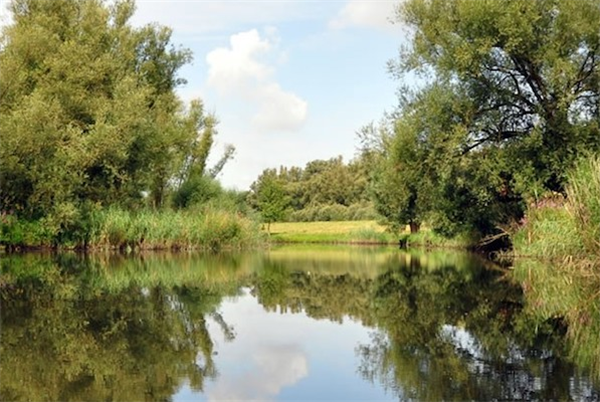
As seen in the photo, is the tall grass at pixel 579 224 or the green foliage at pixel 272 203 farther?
the green foliage at pixel 272 203

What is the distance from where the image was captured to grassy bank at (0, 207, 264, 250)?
2914cm

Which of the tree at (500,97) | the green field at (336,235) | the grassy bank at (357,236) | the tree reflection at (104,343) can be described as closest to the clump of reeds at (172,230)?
the tree at (500,97)

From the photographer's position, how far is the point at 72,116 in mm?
31781

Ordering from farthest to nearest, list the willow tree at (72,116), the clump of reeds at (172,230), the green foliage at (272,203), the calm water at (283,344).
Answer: the green foliage at (272,203), the clump of reeds at (172,230), the willow tree at (72,116), the calm water at (283,344)

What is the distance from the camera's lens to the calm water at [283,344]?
541cm

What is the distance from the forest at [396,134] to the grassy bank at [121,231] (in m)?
0.06

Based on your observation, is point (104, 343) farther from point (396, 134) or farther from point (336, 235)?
point (336, 235)

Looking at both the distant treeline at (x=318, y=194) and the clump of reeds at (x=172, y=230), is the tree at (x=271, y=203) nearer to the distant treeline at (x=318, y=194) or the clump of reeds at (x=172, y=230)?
the distant treeline at (x=318, y=194)

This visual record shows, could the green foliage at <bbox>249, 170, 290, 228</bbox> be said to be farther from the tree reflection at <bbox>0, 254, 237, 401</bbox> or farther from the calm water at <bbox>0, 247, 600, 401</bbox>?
the tree reflection at <bbox>0, 254, 237, 401</bbox>

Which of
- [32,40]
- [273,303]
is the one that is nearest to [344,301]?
[273,303]

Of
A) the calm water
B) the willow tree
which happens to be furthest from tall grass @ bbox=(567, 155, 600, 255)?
the willow tree

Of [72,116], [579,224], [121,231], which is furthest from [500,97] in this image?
[72,116]

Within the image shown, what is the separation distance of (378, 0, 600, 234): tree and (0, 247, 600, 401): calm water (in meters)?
11.8

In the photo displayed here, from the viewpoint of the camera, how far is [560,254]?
16.6 m
